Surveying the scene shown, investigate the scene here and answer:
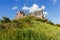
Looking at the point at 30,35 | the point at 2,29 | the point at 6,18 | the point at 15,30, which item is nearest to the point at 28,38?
the point at 30,35

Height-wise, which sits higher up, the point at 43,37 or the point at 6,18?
the point at 6,18

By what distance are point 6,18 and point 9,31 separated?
268cm

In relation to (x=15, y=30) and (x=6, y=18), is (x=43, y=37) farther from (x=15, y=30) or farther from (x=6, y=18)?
(x=6, y=18)

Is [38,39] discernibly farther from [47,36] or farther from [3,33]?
[3,33]

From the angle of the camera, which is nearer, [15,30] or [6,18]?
[15,30]

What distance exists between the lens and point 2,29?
31.9 feet

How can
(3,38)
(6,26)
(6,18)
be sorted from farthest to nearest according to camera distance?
1. (6,18)
2. (6,26)
3. (3,38)

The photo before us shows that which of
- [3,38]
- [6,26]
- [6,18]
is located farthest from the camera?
[6,18]

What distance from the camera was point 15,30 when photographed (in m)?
9.30

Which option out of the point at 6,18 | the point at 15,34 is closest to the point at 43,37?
the point at 15,34

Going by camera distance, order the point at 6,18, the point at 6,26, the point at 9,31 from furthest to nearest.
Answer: the point at 6,18, the point at 6,26, the point at 9,31

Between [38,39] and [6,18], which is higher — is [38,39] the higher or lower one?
the lower one

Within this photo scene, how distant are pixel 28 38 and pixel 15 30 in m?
0.84

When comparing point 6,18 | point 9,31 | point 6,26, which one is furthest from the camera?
point 6,18
